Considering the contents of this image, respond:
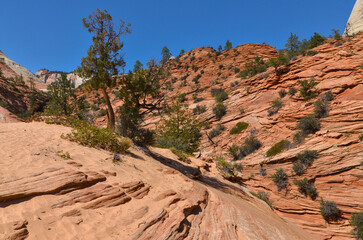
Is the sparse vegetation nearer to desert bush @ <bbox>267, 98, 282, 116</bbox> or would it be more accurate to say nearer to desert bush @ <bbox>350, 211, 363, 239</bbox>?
desert bush @ <bbox>267, 98, 282, 116</bbox>

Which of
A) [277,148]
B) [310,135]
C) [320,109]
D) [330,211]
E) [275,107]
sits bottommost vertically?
[330,211]

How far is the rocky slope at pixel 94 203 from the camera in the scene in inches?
124

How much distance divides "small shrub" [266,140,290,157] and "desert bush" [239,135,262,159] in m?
1.48

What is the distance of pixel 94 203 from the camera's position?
3.92m

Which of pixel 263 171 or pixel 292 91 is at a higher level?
pixel 292 91

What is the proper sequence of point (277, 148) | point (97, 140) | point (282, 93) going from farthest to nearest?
point (282, 93), point (277, 148), point (97, 140)

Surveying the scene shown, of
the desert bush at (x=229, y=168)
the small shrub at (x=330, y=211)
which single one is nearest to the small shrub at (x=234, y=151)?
the desert bush at (x=229, y=168)

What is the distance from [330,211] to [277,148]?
17.4 ft

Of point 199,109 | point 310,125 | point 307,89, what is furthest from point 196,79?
point 310,125

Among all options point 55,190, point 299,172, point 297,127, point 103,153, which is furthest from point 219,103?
point 55,190

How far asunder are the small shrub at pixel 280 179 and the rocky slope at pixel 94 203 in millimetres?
7479

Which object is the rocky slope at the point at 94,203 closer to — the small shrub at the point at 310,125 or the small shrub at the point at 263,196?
the small shrub at the point at 263,196

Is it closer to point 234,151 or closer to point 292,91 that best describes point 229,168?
point 234,151

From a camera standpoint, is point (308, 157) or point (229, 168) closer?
point (308, 157)
